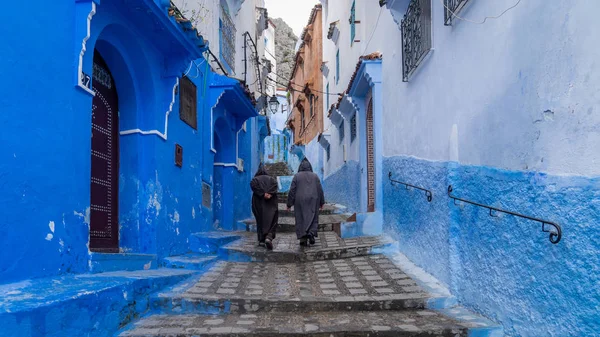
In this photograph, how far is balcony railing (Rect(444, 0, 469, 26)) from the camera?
4.92 m

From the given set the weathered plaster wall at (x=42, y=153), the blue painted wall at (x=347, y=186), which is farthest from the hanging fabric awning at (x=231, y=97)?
the weathered plaster wall at (x=42, y=153)

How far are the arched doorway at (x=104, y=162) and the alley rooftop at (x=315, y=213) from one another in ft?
0.09

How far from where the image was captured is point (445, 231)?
17.2 ft

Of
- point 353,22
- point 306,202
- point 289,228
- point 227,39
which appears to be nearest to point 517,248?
point 306,202

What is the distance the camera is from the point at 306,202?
8.57 meters

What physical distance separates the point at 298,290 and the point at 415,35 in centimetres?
372

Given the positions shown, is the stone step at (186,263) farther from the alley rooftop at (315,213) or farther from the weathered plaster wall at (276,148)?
the weathered plaster wall at (276,148)

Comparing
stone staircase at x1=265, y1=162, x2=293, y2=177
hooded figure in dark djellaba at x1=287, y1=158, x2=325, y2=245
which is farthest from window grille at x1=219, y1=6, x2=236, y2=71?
stone staircase at x1=265, y1=162, x2=293, y2=177

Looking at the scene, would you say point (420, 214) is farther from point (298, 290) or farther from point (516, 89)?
point (516, 89)

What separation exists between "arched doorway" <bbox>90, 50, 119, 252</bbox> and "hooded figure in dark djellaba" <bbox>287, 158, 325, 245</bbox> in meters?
3.22

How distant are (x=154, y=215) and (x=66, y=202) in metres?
2.22

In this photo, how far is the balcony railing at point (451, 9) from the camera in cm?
492

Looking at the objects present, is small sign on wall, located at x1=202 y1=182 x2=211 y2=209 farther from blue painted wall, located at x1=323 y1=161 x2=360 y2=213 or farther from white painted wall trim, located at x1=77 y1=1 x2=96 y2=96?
white painted wall trim, located at x1=77 y1=1 x2=96 y2=96

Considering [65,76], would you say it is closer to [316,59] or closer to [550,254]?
[550,254]
